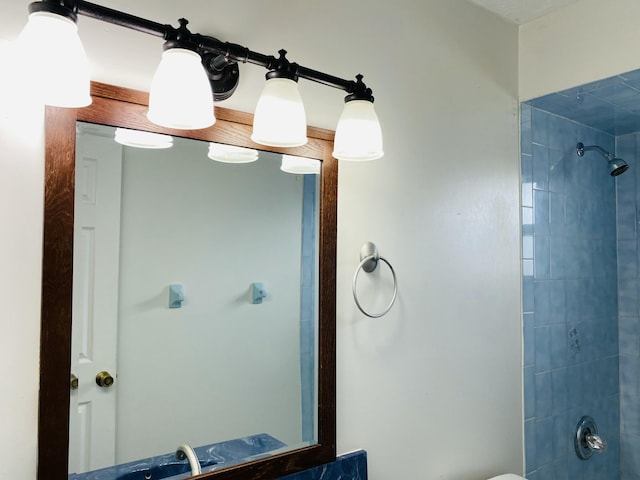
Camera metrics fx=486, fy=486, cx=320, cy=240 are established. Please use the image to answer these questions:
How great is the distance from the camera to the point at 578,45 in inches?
69.1

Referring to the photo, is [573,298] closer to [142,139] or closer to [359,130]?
[359,130]

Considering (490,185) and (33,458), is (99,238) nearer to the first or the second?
(33,458)

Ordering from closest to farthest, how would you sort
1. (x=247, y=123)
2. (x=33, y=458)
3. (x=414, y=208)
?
1. (x=33, y=458)
2. (x=247, y=123)
3. (x=414, y=208)

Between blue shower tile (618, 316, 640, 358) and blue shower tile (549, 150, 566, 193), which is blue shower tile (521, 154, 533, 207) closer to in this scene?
→ blue shower tile (549, 150, 566, 193)

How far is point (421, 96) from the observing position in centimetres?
158

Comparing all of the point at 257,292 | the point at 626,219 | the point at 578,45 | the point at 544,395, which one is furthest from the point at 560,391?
the point at 257,292

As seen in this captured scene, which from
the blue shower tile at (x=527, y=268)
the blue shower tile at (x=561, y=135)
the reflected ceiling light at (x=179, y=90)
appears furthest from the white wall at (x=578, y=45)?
the reflected ceiling light at (x=179, y=90)

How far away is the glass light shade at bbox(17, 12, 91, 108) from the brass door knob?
542 mm

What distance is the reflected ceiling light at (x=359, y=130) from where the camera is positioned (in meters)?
1.20

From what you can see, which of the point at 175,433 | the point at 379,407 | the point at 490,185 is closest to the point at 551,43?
the point at 490,185

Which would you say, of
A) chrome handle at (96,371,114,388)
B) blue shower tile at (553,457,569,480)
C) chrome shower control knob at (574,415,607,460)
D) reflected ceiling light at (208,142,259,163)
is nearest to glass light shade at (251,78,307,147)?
reflected ceiling light at (208,142,259,163)

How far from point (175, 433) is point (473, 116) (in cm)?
140

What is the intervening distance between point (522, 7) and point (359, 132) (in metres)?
1.05

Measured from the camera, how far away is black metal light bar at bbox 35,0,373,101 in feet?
2.82
